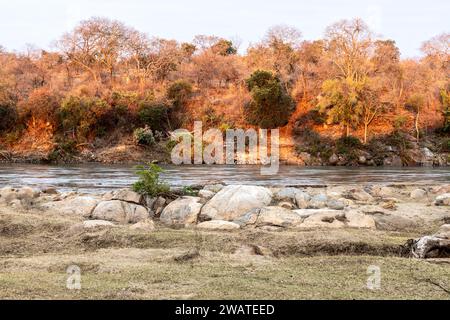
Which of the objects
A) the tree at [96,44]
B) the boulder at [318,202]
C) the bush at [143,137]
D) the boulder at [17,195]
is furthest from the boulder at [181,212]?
the tree at [96,44]

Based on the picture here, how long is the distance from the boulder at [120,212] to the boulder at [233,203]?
1.21m

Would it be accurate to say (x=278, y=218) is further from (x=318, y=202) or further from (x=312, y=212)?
(x=318, y=202)

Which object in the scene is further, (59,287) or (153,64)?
(153,64)

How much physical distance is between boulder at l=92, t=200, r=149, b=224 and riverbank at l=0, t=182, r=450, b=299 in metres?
0.02

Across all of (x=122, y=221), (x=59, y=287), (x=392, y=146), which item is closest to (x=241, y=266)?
(x=59, y=287)

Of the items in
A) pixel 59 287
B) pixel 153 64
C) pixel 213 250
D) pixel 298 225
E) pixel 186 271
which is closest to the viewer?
pixel 59 287

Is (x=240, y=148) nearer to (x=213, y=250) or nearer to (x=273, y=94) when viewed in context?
(x=273, y=94)

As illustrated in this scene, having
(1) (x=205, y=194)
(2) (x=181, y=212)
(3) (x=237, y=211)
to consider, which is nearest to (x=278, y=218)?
(3) (x=237, y=211)

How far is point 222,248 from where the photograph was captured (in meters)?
6.04

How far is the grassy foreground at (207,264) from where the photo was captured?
400 cm

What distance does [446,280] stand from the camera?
437 cm

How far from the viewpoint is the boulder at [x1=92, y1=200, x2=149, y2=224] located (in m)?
8.73

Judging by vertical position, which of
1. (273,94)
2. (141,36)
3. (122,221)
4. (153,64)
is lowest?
(122,221)
